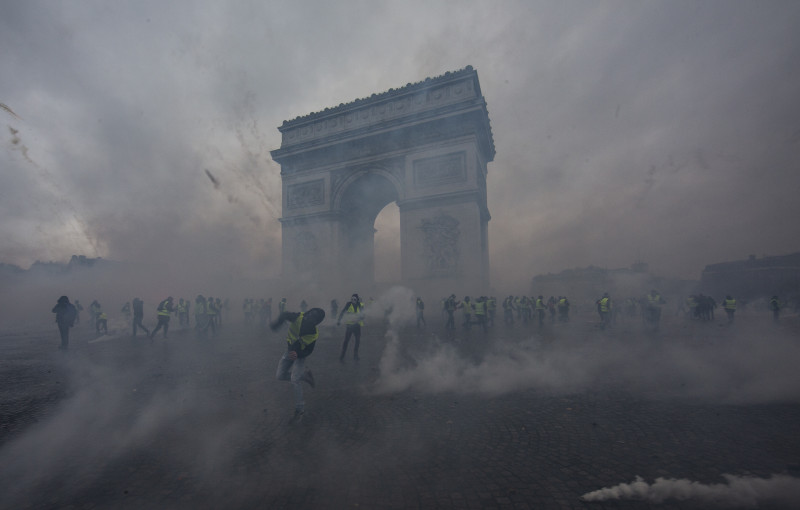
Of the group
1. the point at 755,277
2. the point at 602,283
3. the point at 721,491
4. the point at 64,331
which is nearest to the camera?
the point at 721,491

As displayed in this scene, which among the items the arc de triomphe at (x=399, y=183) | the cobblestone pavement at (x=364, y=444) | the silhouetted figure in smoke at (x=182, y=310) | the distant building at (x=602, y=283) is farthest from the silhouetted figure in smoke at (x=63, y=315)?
the distant building at (x=602, y=283)

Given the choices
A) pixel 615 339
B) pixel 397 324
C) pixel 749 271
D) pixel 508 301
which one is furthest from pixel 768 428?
pixel 749 271

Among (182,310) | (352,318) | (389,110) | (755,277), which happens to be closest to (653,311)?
(352,318)

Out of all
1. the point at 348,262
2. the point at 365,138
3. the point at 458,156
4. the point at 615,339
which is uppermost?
the point at 365,138

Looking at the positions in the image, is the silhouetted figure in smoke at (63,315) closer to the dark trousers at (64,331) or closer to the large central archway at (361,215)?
the dark trousers at (64,331)

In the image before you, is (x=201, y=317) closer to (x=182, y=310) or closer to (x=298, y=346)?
(x=182, y=310)

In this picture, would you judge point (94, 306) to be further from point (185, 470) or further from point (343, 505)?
point (343, 505)
